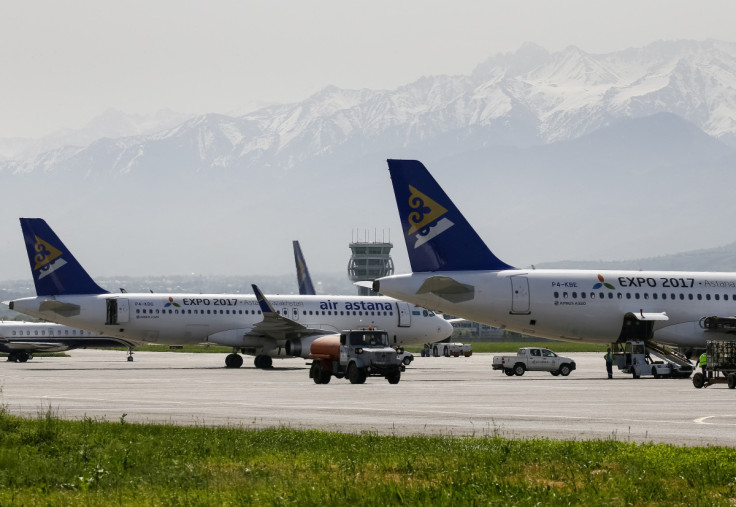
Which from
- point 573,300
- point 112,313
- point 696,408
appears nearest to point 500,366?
point 573,300

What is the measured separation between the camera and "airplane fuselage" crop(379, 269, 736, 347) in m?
51.5

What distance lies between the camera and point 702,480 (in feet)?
51.4

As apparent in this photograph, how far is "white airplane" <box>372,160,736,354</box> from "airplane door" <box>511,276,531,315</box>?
44mm

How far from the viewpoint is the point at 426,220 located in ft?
171

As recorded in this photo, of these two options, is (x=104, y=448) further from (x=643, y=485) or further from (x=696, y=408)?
(x=696, y=408)

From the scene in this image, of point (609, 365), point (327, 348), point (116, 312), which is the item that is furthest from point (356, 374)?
point (116, 312)

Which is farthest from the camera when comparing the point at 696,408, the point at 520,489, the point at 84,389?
the point at 84,389

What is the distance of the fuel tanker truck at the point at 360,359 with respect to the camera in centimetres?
4675

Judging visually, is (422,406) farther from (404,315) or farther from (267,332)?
(404,315)

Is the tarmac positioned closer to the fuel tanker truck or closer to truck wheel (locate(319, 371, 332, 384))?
the fuel tanker truck

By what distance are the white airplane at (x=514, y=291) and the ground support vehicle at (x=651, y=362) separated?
0.67 m

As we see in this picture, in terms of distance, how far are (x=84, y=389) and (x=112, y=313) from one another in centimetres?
2663

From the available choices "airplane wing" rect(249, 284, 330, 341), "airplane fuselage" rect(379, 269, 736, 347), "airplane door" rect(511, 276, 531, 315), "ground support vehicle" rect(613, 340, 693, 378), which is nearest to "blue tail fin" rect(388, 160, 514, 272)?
"airplane fuselage" rect(379, 269, 736, 347)

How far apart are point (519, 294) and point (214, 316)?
25504mm
